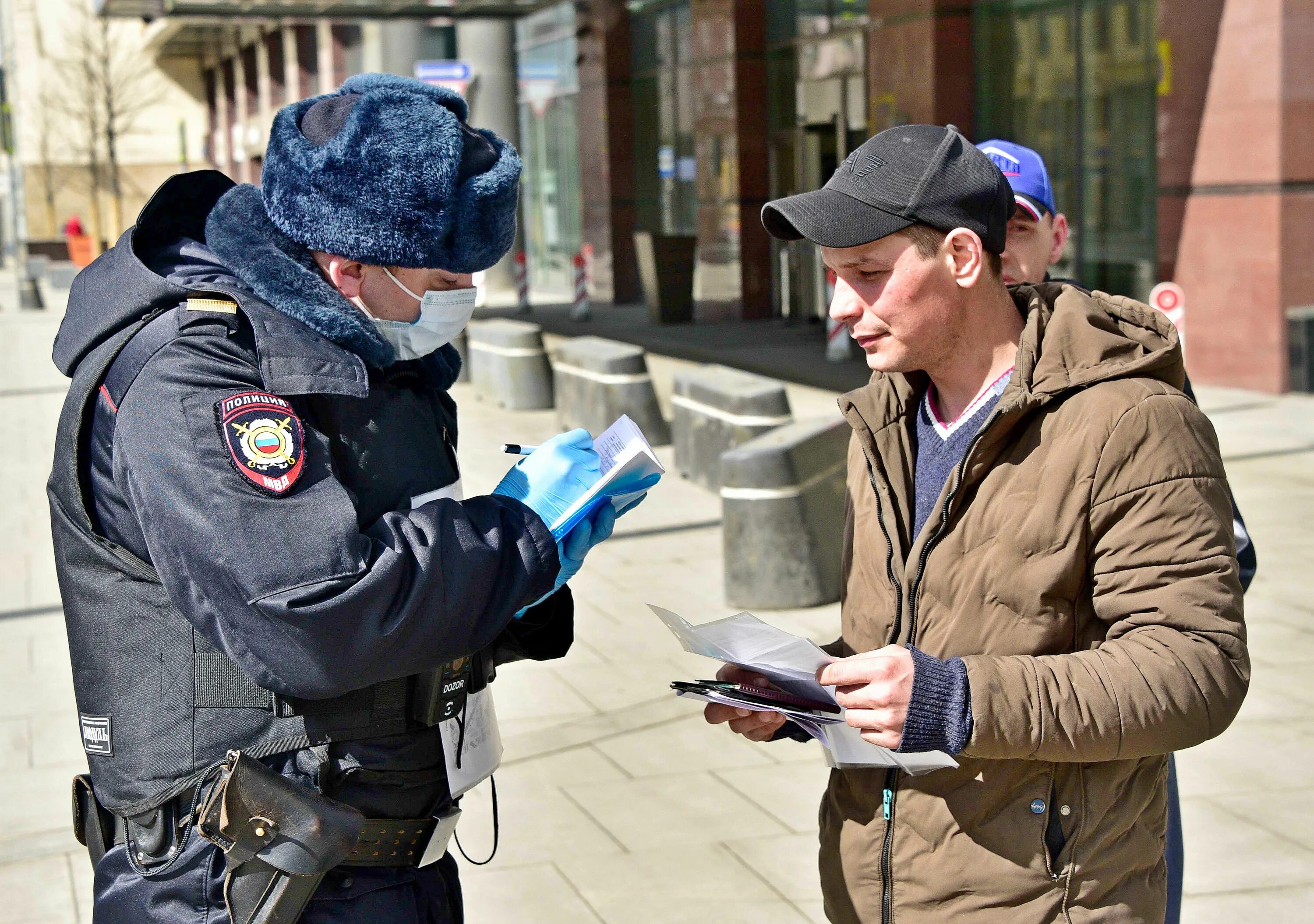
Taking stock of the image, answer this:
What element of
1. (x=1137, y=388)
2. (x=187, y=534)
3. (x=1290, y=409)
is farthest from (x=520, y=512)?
(x=1290, y=409)

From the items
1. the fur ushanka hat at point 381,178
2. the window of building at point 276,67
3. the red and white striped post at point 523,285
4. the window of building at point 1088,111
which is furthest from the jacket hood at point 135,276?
the window of building at point 276,67

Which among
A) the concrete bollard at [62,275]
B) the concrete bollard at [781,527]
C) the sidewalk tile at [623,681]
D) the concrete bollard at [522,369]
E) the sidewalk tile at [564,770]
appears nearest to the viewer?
the sidewalk tile at [564,770]

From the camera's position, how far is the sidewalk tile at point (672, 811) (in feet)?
14.7

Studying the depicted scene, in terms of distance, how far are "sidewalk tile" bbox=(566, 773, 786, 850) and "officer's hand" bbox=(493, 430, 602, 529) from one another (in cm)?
234

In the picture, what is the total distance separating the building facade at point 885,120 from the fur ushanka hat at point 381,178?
10.6 metres

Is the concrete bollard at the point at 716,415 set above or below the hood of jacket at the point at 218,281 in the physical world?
below

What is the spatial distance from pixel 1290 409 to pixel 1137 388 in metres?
9.96

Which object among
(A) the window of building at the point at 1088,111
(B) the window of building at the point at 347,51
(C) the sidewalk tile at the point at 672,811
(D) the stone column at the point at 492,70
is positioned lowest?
(C) the sidewalk tile at the point at 672,811

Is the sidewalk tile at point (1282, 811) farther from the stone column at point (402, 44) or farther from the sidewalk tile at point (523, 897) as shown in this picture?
the stone column at point (402, 44)

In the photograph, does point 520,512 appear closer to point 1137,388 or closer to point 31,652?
point 1137,388

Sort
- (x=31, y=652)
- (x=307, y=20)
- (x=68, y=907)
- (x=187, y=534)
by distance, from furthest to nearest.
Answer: (x=307, y=20)
(x=31, y=652)
(x=68, y=907)
(x=187, y=534)

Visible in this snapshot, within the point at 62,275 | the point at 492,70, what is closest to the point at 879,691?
the point at 492,70

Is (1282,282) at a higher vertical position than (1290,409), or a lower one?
higher

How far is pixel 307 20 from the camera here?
2206 cm
